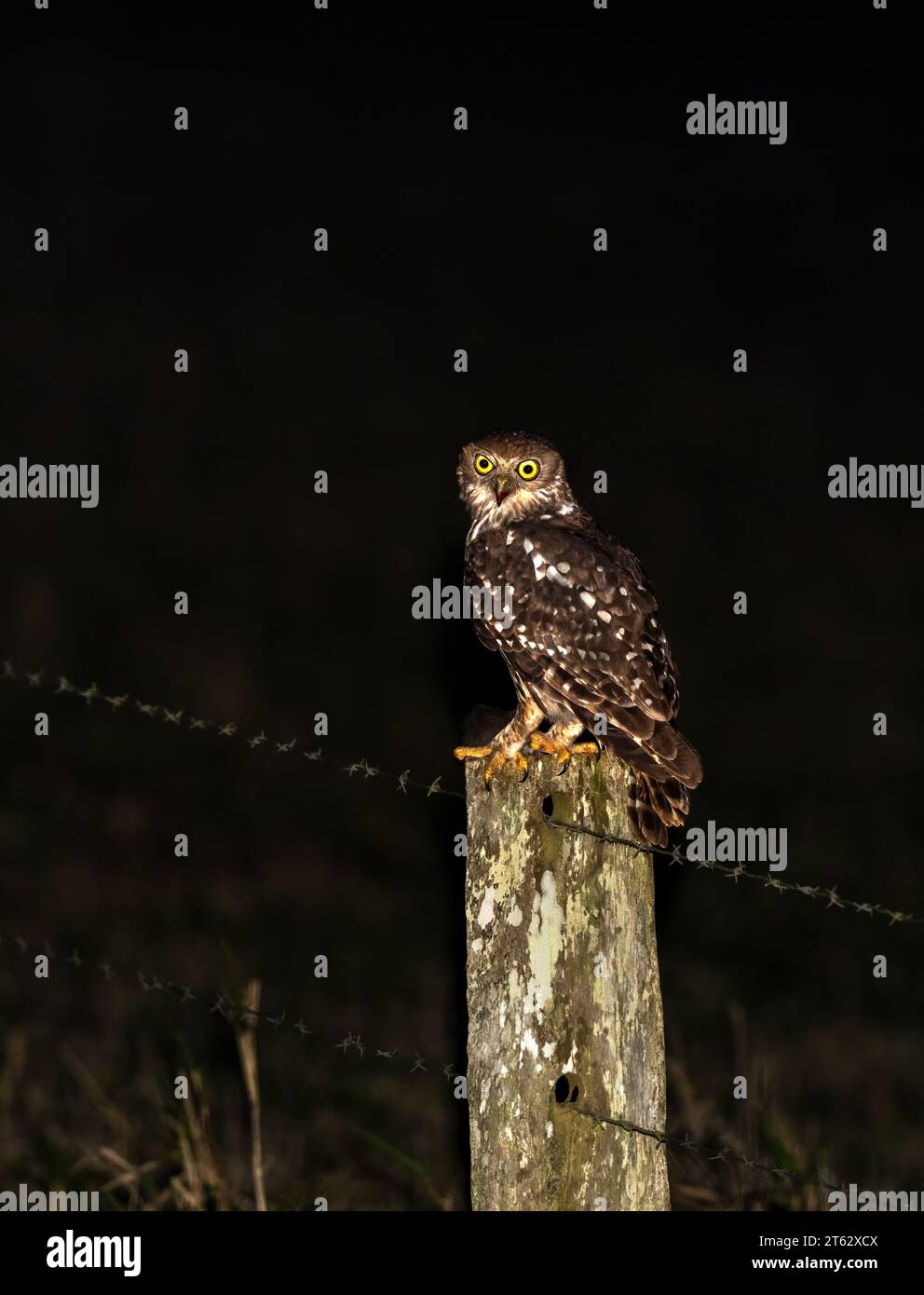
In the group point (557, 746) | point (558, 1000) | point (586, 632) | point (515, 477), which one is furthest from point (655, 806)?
point (515, 477)

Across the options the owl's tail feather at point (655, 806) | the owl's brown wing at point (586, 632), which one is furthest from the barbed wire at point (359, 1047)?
the owl's brown wing at point (586, 632)

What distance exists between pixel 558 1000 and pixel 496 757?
0.67m

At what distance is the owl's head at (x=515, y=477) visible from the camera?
5.58 m

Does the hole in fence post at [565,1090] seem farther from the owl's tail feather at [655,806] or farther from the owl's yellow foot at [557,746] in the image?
the owl's yellow foot at [557,746]

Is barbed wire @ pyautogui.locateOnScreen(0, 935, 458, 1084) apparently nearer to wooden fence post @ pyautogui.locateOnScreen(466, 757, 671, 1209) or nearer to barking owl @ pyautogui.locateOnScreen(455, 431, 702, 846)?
wooden fence post @ pyautogui.locateOnScreen(466, 757, 671, 1209)

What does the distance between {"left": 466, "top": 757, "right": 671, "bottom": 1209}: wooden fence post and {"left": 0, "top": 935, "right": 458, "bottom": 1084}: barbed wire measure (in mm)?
360

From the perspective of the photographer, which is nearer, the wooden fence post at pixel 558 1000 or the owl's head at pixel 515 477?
the wooden fence post at pixel 558 1000

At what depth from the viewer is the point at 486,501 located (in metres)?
5.70

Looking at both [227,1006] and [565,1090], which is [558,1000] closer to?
[565,1090]

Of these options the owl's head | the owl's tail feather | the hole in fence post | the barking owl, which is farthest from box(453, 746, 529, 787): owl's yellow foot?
the owl's head

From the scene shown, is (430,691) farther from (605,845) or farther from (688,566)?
(605,845)

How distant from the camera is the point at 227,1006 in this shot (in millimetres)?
5176

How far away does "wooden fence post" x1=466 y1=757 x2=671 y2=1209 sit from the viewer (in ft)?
12.8

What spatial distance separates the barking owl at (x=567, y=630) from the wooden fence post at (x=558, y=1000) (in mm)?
476
